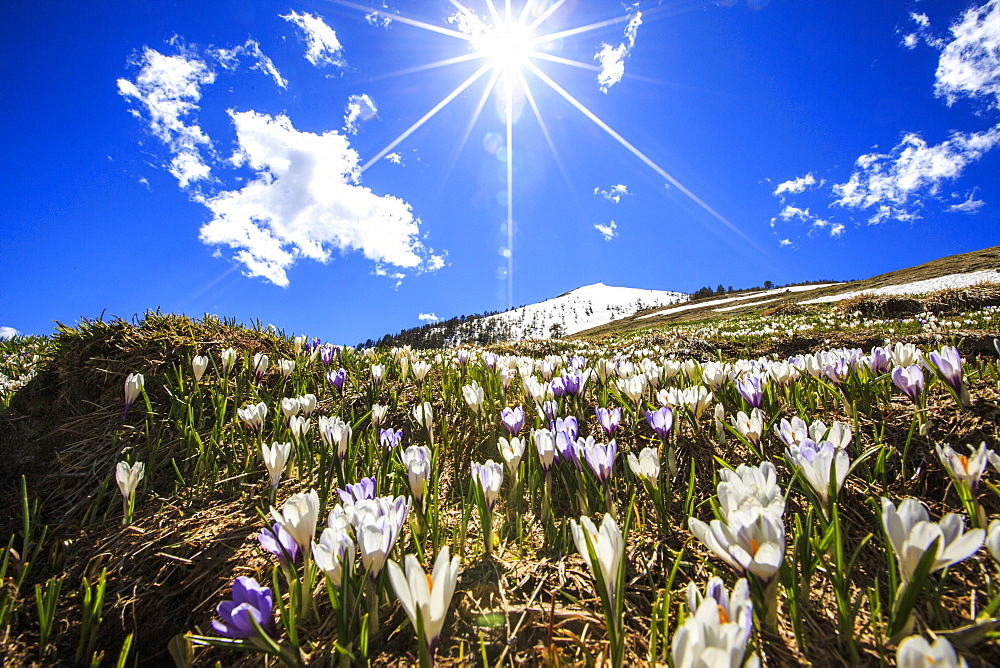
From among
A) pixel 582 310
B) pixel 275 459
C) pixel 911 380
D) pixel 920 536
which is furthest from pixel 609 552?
pixel 582 310

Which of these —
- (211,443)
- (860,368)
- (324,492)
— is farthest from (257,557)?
(860,368)

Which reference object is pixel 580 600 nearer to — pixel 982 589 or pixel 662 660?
pixel 662 660

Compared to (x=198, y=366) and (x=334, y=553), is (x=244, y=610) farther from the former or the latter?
(x=198, y=366)

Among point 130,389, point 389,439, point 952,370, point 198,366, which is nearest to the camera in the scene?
point 952,370

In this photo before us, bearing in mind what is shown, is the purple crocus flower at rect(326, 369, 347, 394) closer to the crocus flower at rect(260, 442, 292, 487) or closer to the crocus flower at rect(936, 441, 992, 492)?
the crocus flower at rect(260, 442, 292, 487)

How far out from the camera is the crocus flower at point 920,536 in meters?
0.86

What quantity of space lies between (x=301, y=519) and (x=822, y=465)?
160 centimetres

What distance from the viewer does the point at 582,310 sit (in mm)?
62812

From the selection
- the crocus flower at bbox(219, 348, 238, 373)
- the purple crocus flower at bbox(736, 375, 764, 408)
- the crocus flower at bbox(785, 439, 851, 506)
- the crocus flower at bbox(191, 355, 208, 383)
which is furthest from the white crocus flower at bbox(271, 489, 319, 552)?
the crocus flower at bbox(219, 348, 238, 373)

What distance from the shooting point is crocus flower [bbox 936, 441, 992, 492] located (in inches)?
45.4

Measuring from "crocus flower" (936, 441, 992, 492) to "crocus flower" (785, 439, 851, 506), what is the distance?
0.87ft

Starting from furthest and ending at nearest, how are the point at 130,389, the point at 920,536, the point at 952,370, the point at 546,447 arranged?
the point at 130,389
the point at 952,370
the point at 546,447
the point at 920,536

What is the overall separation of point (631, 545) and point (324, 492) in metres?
1.30

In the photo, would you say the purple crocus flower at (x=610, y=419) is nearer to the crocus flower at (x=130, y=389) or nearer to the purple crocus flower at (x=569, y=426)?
the purple crocus flower at (x=569, y=426)
